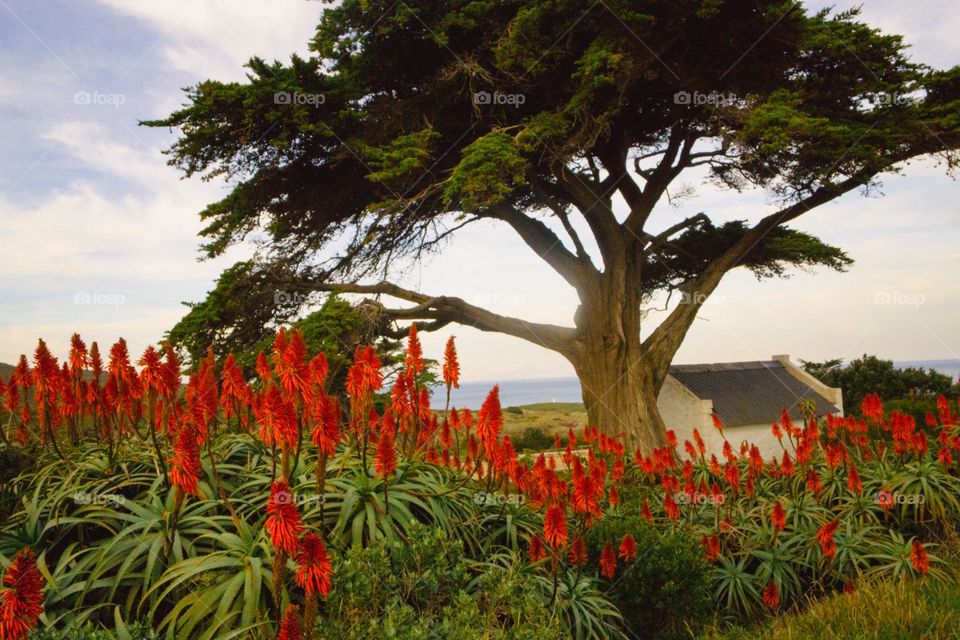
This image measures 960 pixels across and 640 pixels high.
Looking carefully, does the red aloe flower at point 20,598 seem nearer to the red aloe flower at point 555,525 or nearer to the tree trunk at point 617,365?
the red aloe flower at point 555,525

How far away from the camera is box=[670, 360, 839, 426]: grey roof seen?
2370 centimetres

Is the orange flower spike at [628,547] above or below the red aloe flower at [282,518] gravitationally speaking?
below

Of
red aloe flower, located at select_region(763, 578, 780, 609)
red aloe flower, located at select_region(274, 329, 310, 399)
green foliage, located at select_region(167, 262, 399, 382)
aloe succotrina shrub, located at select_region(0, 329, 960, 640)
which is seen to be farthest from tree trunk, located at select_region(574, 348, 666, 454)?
red aloe flower, located at select_region(274, 329, 310, 399)

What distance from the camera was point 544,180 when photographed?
60.9ft

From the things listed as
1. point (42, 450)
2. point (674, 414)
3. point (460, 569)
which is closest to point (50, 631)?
point (460, 569)

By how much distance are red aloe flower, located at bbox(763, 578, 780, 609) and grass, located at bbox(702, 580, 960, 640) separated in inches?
8.5

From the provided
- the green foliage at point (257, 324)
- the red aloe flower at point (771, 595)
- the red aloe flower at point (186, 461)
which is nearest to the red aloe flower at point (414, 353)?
the red aloe flower at point (186, 461)

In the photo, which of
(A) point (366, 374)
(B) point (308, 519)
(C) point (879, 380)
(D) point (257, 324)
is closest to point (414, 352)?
(A) point (366, 374)

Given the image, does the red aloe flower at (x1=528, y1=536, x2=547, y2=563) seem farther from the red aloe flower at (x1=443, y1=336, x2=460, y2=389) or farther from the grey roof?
the grey roof

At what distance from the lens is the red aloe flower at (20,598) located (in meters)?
2.37

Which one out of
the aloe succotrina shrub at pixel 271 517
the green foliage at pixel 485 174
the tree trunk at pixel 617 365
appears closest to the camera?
the aloe succotrina shrub at pixel 271 517

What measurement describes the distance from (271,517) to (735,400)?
76.8ft

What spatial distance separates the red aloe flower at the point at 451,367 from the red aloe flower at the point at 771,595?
10.7 ft

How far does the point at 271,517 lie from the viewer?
2.89m
